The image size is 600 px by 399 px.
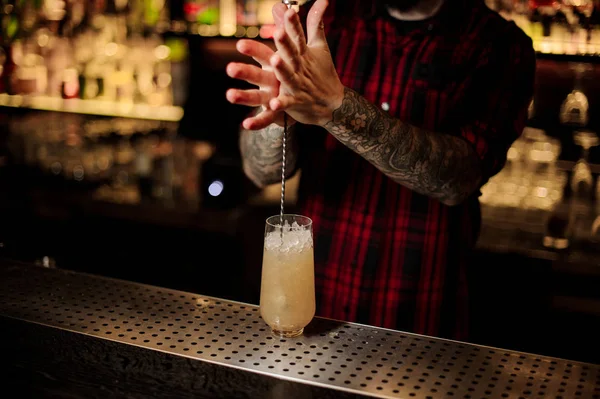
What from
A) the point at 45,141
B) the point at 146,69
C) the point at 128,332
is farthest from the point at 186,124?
the point at 128,332

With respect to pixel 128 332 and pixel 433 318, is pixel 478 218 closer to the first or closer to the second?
pixel 433 318

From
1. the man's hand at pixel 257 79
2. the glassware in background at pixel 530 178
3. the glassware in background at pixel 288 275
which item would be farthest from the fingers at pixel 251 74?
the glassware in background at pixel 530 178

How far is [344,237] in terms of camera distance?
2225mm

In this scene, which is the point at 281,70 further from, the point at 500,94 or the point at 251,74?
the point at 500,94

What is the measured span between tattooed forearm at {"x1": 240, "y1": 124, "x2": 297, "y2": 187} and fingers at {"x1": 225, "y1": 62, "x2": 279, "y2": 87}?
403 mm

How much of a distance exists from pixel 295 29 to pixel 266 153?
63 cm

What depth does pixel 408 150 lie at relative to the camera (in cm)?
193

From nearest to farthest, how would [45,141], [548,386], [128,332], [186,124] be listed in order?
1. [548,386]
2. [128,332]
3. [186,124]
4. [45,141]

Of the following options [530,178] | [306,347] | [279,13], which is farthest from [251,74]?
[530,178]

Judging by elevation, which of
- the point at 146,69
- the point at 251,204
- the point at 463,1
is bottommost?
the point at 251,204

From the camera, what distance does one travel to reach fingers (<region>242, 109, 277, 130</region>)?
5.00 ft

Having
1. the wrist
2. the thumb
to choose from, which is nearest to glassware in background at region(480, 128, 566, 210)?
the wrist

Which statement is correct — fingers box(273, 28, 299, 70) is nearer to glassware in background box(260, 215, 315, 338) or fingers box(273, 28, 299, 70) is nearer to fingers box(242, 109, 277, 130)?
fingers box(242, 109, 277, 130)

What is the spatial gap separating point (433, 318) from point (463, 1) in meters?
0.87
